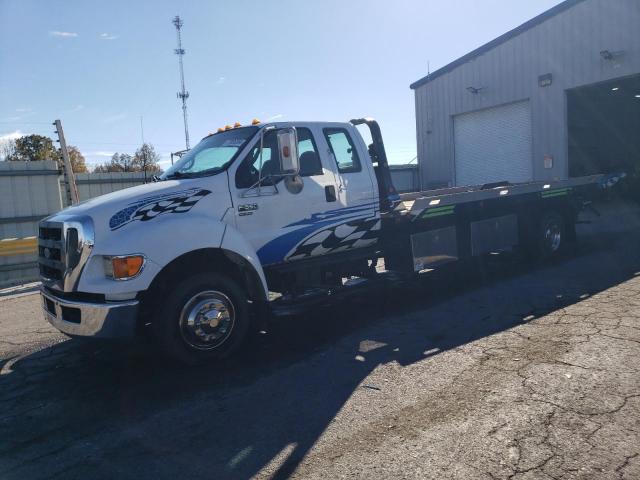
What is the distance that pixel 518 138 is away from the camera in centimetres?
1964

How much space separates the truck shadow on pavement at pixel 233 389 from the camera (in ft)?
11.5

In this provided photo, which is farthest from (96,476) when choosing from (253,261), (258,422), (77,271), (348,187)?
(348,187)

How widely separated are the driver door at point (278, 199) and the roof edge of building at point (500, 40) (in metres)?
14.9

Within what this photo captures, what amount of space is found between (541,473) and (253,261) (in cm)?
329

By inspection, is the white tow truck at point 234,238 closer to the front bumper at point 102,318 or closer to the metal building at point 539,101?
the front bumper at point 102,318

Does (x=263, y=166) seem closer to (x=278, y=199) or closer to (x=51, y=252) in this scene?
(x=278, y=199)

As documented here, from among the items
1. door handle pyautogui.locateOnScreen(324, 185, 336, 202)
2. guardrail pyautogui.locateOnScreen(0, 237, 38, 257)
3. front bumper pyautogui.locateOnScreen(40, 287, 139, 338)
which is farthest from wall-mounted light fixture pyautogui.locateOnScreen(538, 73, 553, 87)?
front bumper pyautogui.locateOnScreen(40, 287, 139, 338)

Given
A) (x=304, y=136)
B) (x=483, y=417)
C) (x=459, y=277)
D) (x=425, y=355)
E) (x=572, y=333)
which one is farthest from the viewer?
(x=459, y=277)

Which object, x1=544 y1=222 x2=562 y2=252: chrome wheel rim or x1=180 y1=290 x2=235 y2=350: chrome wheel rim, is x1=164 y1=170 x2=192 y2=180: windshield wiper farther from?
x1=544 y1=222 x2=562 y2=252: chrome wheel rim

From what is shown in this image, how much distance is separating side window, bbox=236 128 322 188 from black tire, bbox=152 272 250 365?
1156 millimetres

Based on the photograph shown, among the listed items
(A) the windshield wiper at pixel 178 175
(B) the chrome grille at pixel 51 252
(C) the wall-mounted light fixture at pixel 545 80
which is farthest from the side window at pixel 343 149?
(C) the wall-mounted light fixture at pixel 545 80

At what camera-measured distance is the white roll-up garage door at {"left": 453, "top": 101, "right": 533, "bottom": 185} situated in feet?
64.0

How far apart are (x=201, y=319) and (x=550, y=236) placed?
7.27 m

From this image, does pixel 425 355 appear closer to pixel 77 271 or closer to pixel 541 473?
pixel 541 473
